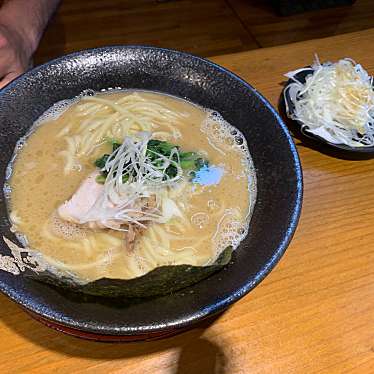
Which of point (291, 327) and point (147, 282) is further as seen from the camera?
point (291, 327)

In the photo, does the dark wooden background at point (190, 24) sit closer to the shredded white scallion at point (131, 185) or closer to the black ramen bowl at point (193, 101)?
the black ramen bowl at point (193, 101)

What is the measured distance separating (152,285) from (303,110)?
0.97 meters

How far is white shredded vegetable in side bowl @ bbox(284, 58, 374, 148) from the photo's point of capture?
163 centimetres

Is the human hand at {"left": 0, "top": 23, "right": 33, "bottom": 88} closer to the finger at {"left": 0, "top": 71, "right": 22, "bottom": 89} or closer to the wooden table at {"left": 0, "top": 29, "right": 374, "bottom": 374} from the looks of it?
the finger at {"left": 0, "top": 71, "right": 22, "bottom": 89}

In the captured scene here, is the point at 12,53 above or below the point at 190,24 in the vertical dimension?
above

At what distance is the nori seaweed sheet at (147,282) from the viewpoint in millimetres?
1000

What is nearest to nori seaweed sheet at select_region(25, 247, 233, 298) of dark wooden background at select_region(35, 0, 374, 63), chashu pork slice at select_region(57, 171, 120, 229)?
chashu pork slice at select_region(57, 171, 120, 229)

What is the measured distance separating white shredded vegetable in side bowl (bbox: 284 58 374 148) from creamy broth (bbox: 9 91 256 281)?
37cm

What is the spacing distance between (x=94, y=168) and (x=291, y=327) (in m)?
0.73

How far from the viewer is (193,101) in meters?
1.54

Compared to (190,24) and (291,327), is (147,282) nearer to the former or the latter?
(291,327)

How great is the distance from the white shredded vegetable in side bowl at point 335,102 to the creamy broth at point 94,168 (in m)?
0.37

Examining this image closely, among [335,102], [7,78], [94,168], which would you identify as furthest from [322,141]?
[7,78]

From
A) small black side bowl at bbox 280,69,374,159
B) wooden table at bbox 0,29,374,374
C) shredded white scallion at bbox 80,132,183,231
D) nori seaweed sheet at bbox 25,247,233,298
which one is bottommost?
wooden table at bbox 0,29,374,374
